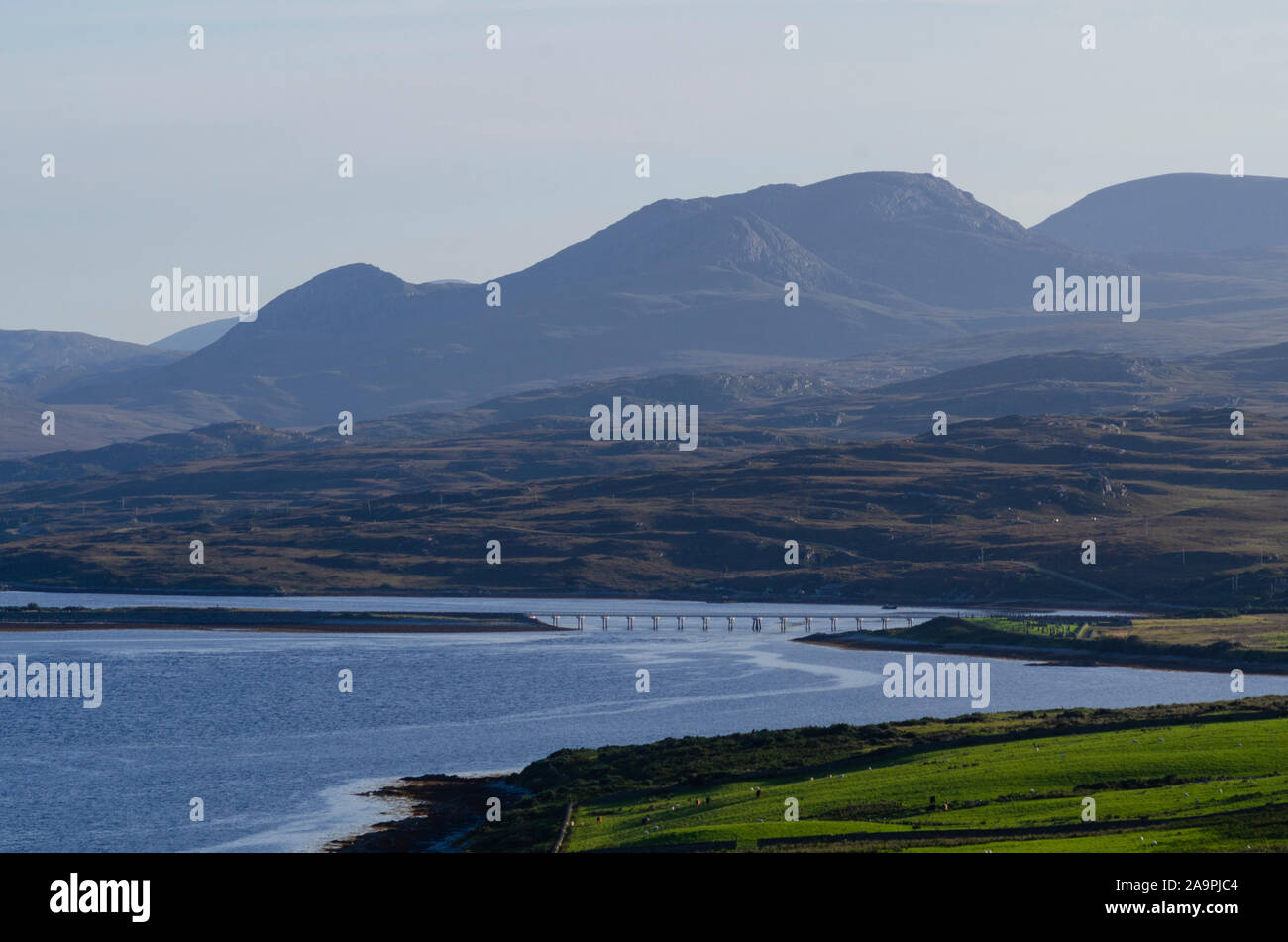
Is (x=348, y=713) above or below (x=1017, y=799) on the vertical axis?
below

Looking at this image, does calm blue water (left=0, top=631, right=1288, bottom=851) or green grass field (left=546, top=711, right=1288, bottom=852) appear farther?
calm blue water (left=0, top=631, right=1288, bottom=851)

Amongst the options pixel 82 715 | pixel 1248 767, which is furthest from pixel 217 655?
pixel 1248 767

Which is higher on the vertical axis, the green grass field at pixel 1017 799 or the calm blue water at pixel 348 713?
the green grass field at pixel 1017 799

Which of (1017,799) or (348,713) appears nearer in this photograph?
(1017,799)

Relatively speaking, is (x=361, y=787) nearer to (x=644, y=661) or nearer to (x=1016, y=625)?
(x=644, y=661)

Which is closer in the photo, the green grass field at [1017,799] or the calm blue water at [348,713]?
the green grass field at [1017,799]
